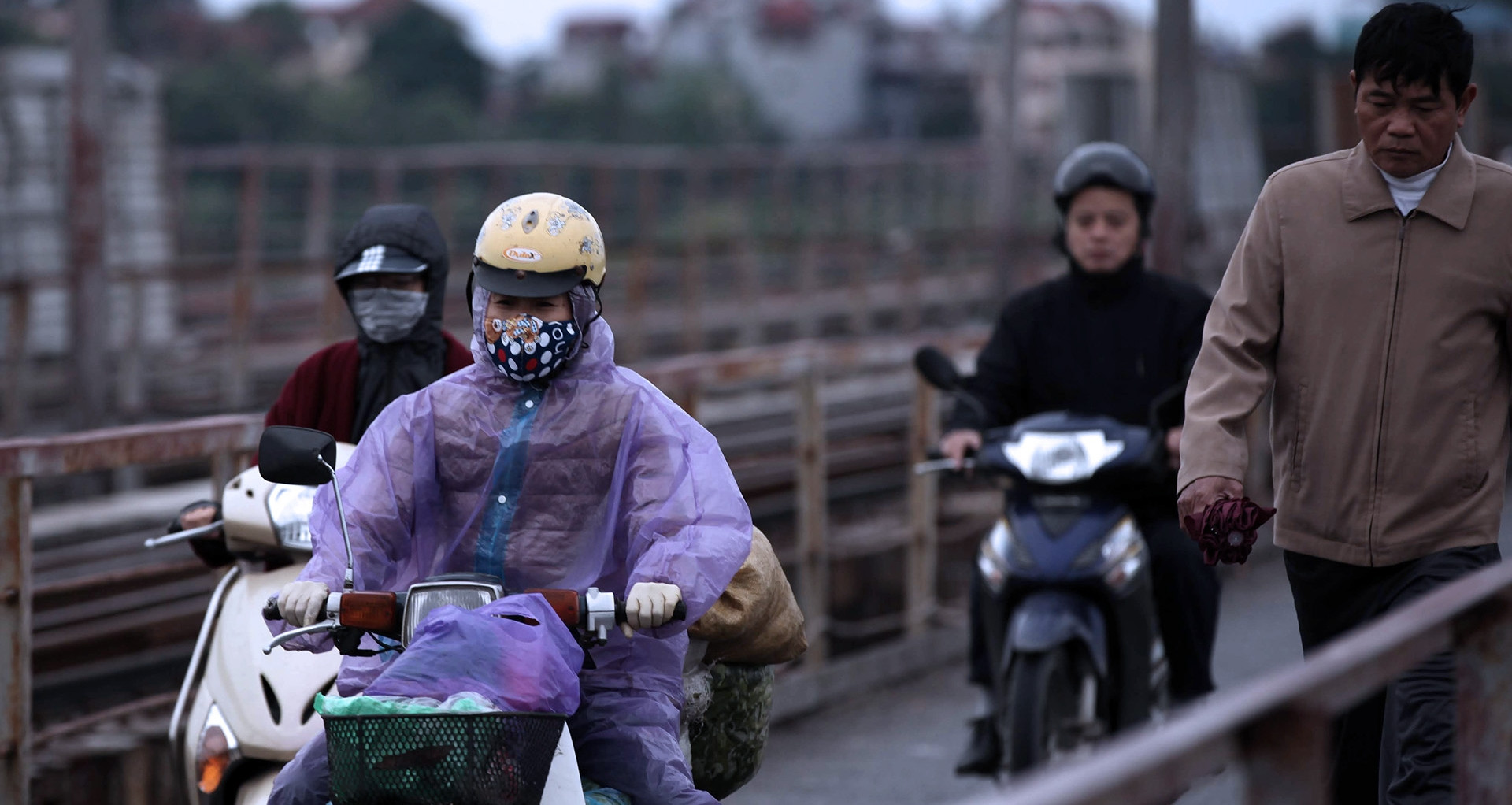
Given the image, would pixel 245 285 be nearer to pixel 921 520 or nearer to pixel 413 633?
pixel 921 520

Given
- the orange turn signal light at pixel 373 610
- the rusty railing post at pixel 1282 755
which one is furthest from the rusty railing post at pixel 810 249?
the rusty railing post at pixel 1282 755

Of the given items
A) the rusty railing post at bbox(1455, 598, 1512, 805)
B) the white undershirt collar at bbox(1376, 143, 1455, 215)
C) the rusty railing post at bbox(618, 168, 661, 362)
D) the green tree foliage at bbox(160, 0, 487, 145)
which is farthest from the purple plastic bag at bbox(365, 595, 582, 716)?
the green tree foliage at bbox(160, 0, 487, 145)

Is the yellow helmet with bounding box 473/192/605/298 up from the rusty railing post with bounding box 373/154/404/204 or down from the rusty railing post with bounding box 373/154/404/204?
down

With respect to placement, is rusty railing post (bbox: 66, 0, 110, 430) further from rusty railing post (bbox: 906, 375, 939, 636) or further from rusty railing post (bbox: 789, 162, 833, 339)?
rusty railing post (bbox: 789, 162, 833, 339)

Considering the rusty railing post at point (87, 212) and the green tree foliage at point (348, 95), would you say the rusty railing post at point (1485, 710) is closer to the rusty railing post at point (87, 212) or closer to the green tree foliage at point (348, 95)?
the rusty railing post at point (87, 212)

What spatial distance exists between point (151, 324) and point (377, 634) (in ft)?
43.9

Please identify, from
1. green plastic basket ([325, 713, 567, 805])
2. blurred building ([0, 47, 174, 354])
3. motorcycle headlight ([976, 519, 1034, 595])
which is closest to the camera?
green plastic basket ([325, 713, 567, 805])

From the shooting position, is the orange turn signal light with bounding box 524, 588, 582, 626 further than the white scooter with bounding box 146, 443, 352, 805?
No

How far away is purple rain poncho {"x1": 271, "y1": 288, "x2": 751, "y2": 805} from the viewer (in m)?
3.30

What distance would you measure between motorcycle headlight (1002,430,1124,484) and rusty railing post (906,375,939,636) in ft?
10.4

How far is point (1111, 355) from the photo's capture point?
5445mm

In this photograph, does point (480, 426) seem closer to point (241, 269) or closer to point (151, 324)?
point (241, 269)

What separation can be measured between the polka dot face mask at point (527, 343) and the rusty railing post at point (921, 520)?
5059 millimetres

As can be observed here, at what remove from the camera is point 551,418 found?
342 centimetres
